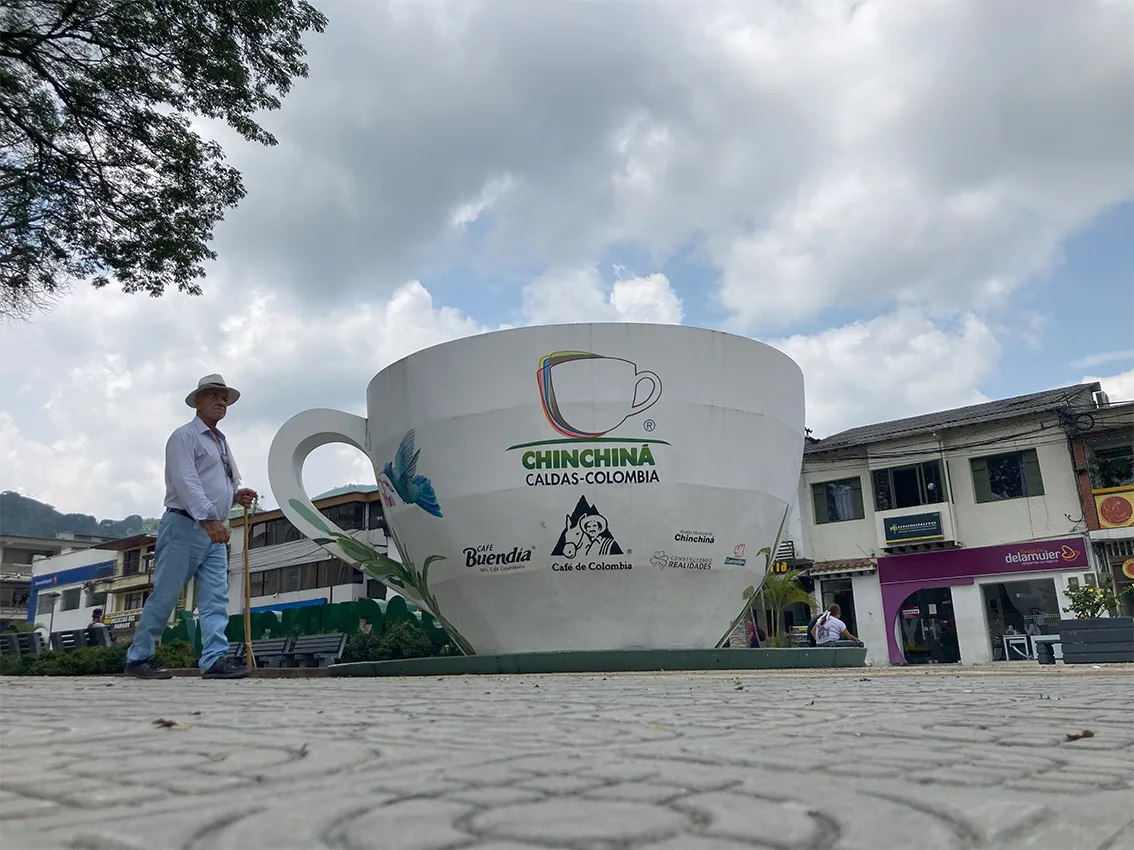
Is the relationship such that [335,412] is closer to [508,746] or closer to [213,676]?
[213,676]

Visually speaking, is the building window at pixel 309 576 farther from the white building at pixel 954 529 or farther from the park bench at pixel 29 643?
the park bench at pixel 29 643

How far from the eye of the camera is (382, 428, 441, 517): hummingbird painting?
31.7 ft

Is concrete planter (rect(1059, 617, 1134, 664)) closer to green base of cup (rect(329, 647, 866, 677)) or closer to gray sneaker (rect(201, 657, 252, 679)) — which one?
green base of cup (rect(329, 647, 866, 677))

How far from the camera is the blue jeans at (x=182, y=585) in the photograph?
5625mm

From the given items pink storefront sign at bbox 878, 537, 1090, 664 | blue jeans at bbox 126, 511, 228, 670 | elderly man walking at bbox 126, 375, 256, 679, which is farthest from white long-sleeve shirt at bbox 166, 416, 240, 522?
pink storefront sign at bbox 878, 537, 1090, 664

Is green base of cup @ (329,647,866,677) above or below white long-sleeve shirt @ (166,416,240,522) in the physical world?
below

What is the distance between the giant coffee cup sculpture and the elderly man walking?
3603mm

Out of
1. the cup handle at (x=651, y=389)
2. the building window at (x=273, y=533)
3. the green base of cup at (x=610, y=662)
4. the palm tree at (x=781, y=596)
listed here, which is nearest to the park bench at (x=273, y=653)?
the green base of cup at (x=610, y=662)

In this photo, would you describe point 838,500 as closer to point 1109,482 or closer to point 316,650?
point 1109,482

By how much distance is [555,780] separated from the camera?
58.2 inches

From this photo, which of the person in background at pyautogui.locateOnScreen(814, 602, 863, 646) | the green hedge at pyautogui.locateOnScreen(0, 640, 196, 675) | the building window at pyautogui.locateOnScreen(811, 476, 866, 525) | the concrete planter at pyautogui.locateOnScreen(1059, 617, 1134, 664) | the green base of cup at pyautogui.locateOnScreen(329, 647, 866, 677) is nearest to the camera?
the green base of cup at pyautogui.locateOnScreen(329, 647, 866, 677)

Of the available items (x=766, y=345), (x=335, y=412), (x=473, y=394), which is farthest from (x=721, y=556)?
(x=335, y=412)

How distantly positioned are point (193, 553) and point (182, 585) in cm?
21

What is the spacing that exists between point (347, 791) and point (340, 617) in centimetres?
1617
